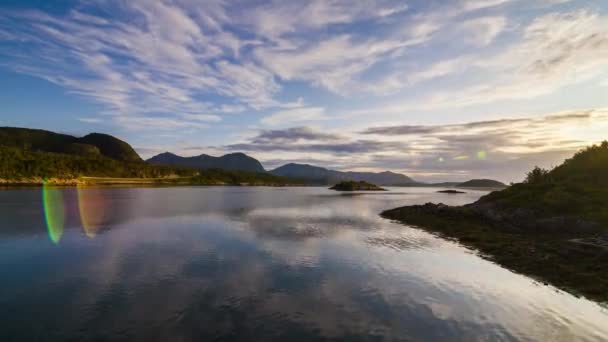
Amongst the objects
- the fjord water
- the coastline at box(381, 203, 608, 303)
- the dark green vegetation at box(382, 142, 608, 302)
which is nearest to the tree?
the dark green vegetation at box(382, 142, 608, 302)

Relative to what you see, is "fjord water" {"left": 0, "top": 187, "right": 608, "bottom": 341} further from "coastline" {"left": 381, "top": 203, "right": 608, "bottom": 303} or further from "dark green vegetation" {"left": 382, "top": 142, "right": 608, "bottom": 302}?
"dark green vegetation" {"left": 382, "top": 142, "right": 608, "bottom": 302}

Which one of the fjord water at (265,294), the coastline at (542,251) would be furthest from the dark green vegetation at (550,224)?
the fjord water at (265,294)

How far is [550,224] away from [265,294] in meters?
45.4

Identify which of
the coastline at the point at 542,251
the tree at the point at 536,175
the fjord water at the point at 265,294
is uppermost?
the tree at the point at 536,175

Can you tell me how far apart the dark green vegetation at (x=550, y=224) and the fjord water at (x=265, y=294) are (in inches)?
133

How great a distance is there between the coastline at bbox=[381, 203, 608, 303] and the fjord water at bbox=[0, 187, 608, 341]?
2.26 m

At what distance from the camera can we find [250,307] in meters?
17.5

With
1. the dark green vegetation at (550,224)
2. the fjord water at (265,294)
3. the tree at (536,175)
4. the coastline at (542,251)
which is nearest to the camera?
the fjord water at (265,294)

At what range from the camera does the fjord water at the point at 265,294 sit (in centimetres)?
1499

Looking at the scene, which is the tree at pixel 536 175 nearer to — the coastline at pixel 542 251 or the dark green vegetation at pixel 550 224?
the dark green vegetation at pixel 550 224

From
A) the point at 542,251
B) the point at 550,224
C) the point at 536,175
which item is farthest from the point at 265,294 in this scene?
the point at 536,175

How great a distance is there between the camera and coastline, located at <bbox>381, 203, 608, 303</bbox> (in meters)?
23.0

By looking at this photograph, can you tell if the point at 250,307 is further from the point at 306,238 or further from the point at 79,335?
the point at 306,238

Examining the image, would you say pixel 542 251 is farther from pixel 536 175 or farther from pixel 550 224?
pixel 536 175
